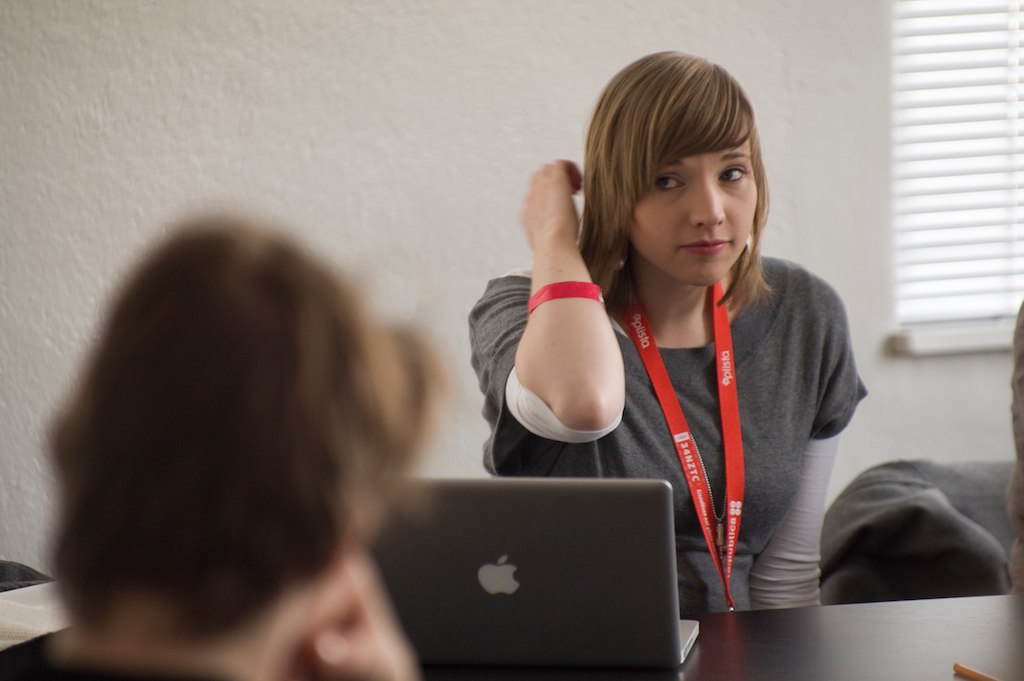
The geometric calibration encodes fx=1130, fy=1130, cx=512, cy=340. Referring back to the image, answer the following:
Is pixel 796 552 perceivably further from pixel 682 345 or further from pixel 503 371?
pixel 503 371

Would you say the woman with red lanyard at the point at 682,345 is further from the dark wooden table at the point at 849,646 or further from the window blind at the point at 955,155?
the window blind at the point at 955,155

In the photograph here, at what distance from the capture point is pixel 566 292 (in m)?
1.70

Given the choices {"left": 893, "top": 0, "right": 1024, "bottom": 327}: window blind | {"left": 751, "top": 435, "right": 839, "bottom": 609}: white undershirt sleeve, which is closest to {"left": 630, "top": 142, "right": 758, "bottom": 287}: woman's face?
{"left": 751, "top": 435, "right": 839, "bottom": 609}: white undershirt sleeve

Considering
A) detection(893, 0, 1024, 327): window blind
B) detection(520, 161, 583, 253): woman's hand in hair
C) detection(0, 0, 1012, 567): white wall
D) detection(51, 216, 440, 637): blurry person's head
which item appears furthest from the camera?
detection(893, 0, 1024, 327): window blind

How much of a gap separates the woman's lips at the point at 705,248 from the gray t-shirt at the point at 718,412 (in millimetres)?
183

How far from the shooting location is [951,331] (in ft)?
10.3

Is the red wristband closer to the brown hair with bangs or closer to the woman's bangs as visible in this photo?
the brown hair with bangs

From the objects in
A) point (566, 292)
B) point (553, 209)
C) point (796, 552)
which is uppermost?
point (553, 209)

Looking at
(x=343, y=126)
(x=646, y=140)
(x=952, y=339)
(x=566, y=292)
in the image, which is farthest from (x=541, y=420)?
(x=952, y=339)

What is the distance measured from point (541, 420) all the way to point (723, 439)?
13.1 inches

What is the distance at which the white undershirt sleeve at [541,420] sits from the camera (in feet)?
5.33

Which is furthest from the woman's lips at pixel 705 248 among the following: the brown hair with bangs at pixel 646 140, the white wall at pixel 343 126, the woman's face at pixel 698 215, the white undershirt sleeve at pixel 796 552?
the white wall at pixel 343 126

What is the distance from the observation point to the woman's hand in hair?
1816 mm

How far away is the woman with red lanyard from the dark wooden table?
0.33m
